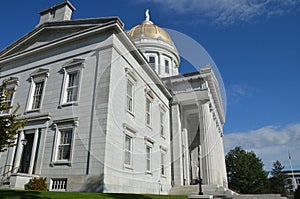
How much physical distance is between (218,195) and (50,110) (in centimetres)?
1512

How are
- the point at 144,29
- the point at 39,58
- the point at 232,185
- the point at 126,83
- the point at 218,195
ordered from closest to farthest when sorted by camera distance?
the point at 126,83 → the point at 39,58 → the point at 218,195 → the point at 144,29 → the point at 232,185

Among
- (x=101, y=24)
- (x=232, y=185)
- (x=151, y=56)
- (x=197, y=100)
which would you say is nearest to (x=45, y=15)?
(x=101, y=24)

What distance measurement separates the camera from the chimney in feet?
64.9

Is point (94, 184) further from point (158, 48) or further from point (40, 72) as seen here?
point (158, 48)

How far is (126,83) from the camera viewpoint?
17078 mm

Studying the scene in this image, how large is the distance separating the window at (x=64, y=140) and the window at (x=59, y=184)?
37.8 inches

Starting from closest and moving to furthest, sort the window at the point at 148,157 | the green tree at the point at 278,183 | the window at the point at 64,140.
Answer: the window at the point at 64,140, the window at the point at 148,157, the green tree at the point at 278,183

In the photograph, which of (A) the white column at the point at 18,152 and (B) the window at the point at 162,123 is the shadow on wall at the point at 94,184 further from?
(B) the window at the point at 162,123

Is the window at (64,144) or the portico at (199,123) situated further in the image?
the portico at (199,123)

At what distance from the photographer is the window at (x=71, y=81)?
15.8 metres

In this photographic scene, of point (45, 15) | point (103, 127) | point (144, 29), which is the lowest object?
point (103, 127)

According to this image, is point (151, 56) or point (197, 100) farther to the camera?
point (151, 56)

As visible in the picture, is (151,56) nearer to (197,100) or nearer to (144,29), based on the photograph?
(144,29)

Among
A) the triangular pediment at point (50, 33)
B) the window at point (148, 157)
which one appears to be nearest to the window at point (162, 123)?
the window at point (148, 157)
